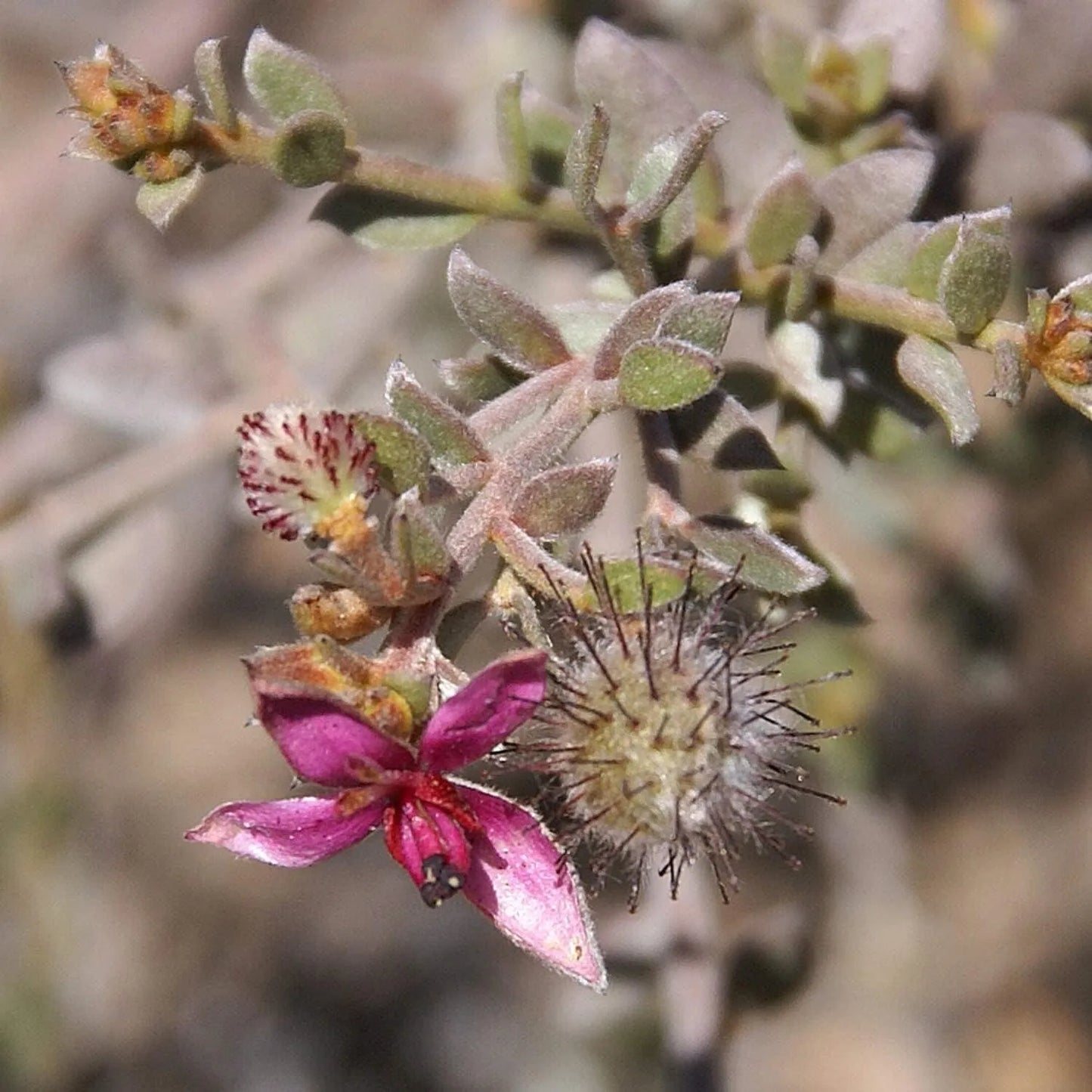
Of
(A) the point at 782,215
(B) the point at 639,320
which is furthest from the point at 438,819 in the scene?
(A) the point at 782,215

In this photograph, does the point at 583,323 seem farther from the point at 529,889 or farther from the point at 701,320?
the point at 529,889

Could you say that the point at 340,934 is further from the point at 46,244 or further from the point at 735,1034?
the point at 735,1034

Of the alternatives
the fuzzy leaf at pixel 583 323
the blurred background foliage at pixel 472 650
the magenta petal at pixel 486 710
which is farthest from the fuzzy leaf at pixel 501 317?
the blurred background foliage at pixel 472 650

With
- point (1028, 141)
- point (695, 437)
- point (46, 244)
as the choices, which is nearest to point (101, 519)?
point (695, 437)

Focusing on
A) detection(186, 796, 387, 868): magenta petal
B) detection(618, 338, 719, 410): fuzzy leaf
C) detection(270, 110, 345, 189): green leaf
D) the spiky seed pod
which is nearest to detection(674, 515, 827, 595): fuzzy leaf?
the spiky seed pod

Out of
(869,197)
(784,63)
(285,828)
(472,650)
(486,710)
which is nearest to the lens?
(486,710)

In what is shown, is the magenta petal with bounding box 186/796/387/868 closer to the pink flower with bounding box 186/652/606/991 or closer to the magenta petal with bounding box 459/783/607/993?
the pink flower with bounding box 186/652/606/991

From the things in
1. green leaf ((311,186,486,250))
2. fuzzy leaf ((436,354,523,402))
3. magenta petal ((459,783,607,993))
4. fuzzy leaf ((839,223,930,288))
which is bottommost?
magenta petal ((459,783,607,993))
